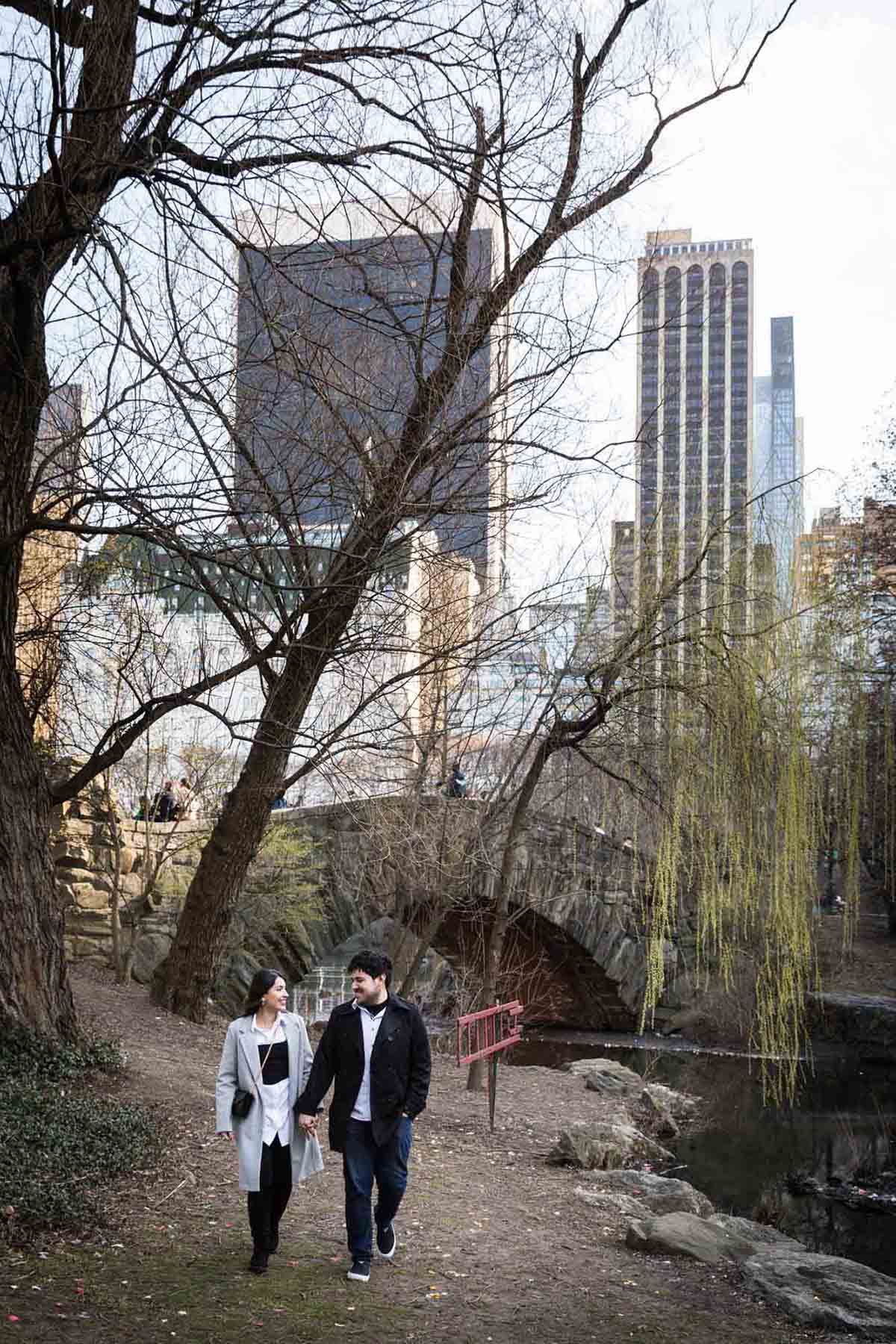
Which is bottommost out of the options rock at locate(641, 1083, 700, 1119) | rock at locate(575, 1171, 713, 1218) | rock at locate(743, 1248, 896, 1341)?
rock at locate(641, 1083, 700, 1119)

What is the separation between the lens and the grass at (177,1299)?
387 centimetres

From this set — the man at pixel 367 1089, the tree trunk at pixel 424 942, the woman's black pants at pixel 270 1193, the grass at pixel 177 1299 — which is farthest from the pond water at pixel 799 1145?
the woman's black pants at pixel 270 1193

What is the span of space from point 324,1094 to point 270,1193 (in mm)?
376

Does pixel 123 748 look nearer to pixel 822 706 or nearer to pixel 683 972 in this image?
pixel 822 706

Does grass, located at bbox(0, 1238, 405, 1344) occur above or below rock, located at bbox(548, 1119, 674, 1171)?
above

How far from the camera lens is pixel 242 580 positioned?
9.16 meters

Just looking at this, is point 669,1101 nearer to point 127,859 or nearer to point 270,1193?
point 127,859

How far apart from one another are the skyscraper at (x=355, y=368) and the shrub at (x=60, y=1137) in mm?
2769

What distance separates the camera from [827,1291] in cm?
529

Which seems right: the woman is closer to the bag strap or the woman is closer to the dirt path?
the bag strap

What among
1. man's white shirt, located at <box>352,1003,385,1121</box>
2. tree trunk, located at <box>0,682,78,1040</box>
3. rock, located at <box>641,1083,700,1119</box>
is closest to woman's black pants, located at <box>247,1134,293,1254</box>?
man's white shirt, located at <box>352,1003,385,1121</box>

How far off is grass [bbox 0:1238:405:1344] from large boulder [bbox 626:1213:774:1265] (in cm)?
176

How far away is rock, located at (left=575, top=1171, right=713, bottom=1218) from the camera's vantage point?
707 centimetres

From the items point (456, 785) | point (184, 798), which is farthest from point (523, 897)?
point (184, 798)
